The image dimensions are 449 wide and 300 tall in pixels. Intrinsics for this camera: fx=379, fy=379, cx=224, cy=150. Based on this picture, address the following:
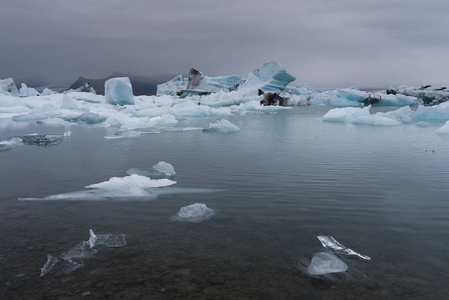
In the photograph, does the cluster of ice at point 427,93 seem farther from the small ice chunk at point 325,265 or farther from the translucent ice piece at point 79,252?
the translucent ice piece at point 79,252

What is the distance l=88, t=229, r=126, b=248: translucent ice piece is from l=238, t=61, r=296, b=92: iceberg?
132ft

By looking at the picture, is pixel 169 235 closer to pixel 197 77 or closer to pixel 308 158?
pixel 308 158

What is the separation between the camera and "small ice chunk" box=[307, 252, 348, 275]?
9.02 ft

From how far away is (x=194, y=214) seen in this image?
394cm

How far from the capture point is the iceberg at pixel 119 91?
28.5 m

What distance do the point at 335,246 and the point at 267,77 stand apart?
41.7m

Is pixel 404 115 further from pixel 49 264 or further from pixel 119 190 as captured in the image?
pixel 49 264

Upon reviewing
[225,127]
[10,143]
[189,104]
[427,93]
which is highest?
[427,93]

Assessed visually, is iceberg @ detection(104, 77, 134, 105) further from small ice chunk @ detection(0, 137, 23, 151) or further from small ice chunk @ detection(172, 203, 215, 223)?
small ice chunk @ detection(172, 203, 215, 223)

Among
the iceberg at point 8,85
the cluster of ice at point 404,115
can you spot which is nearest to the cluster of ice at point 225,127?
the cluster of ice at point 404,115

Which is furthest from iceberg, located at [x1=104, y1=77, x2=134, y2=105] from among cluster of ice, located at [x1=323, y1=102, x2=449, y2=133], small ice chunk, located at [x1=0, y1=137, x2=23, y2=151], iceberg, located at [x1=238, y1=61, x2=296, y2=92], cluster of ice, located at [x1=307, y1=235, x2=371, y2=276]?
cluster of ice, located at [x1=307, y1=235, x2=371, y2=276]

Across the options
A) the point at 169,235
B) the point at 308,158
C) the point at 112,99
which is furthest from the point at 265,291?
the point at 112,99

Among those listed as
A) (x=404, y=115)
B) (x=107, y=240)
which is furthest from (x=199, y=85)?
(x=107, y=240)

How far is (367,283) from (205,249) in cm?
128
